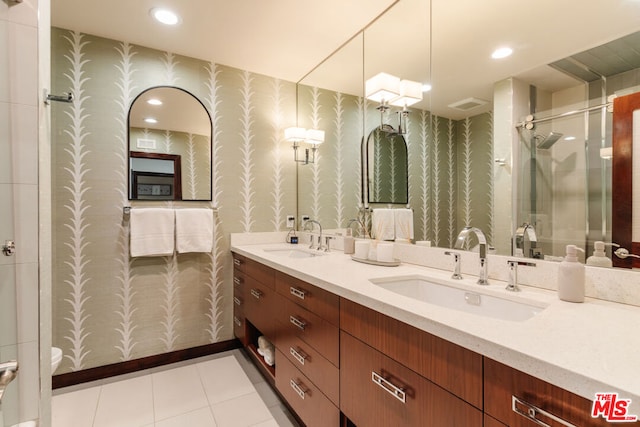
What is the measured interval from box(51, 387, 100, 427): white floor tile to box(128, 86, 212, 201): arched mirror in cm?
130

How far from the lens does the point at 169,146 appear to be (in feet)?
7.55

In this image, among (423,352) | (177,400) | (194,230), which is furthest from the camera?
(194,230)

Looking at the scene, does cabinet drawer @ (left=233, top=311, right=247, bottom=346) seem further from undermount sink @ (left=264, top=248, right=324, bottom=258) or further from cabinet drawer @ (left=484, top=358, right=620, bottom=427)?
cabinet drawer @ (left=484, top=358, right=620, bottom=427)

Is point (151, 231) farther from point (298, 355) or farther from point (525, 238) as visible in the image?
point (525, 238)

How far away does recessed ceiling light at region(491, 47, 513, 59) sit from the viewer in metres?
1.26

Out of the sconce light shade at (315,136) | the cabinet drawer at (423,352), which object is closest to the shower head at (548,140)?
the cabinet drawer at (423,352)

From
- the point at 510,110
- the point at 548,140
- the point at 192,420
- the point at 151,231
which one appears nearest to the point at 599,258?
the point at 548,140

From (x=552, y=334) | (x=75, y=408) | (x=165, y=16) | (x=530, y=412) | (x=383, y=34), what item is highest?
(x=165, y=16)

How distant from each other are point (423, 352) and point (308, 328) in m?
0.69

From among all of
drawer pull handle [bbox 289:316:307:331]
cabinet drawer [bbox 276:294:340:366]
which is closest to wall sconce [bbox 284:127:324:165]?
cabinet drawer [bbox 276:294:340:366]

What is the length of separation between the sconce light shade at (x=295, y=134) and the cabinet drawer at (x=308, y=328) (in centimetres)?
148

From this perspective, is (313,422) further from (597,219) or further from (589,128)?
(589,128)

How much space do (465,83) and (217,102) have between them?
73.5 inches

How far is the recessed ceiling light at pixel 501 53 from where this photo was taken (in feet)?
4.15
